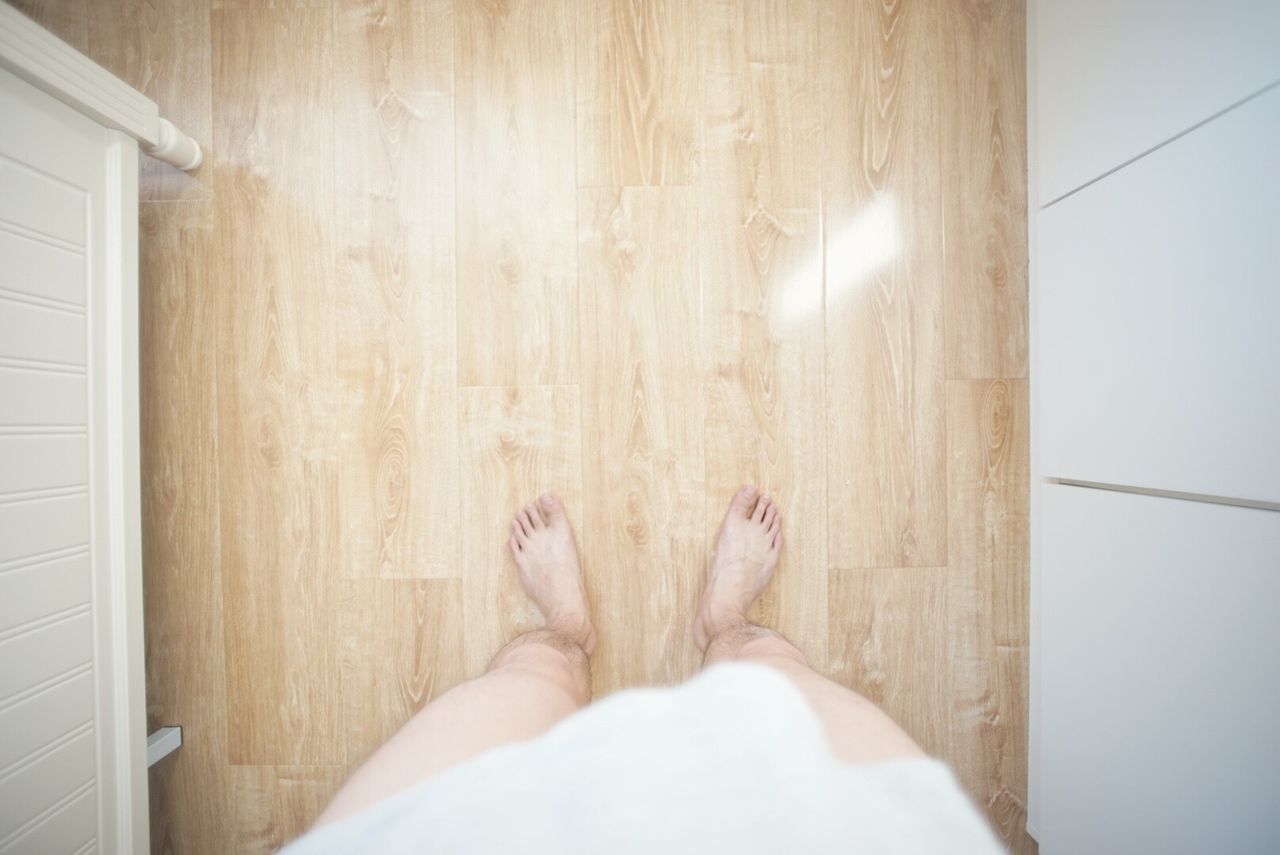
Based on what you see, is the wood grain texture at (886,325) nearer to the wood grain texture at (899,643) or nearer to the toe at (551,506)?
the wood grain texture at (899,643)

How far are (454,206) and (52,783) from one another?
Result: 3.55 ft

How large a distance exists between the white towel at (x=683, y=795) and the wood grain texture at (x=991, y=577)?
0.60 meters

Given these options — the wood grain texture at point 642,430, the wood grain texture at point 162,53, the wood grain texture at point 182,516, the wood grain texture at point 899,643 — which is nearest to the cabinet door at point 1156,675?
the wood grain texture at point 899,643

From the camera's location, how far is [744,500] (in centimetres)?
98

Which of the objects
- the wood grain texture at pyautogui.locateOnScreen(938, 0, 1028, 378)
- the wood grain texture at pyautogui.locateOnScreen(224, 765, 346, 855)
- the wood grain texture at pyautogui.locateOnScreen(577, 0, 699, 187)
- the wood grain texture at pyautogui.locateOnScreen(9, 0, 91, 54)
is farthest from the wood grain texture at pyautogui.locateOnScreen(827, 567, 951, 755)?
the wood grain texture at pyautogui.locateOnScreen(9, 0, 91, 54)

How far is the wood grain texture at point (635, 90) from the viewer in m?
0.98

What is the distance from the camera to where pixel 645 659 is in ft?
3.28

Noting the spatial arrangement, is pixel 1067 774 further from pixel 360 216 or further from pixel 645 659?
pixel 360 216

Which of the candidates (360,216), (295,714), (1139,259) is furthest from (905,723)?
(360,216)

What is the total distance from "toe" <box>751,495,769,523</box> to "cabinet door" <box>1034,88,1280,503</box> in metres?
0.51

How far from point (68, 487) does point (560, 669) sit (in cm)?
78

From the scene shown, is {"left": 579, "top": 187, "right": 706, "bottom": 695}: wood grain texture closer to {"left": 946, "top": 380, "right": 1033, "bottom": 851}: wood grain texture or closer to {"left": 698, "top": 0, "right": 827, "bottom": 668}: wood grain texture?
{"left": 698, "top": 0, "right": 827, "bottom": 668}: wood grain texture

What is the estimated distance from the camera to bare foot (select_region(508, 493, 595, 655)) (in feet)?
3.14

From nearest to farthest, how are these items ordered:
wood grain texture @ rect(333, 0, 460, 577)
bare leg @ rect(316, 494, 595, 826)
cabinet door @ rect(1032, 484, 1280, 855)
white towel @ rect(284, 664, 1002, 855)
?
1. white towel @ rect(284, 664, 1002, 855)
2. bare leg @ rect(316, 494, 595, 826)
3. cabinet door @ rect(1032, 484, 1280, 855)
4. wood grain texture @ rect(333, 0, 460, 577)
